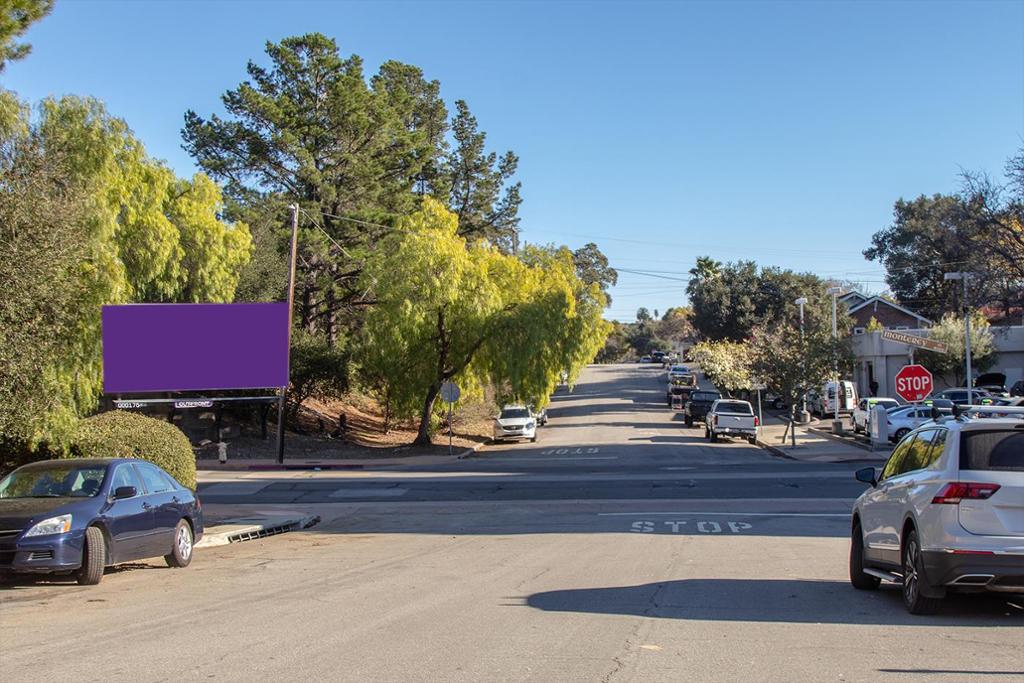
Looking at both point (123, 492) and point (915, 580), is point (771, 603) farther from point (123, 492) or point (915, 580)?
point (123, 492)

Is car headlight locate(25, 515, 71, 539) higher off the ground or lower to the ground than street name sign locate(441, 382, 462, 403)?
lower

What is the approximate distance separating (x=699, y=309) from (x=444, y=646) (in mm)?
76575

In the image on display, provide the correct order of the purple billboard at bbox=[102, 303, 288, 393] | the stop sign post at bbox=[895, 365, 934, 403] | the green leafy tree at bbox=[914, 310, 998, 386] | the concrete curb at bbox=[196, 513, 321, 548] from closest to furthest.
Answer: the concrete curb at bbox=[196, 513, 321, 548] → the stop sign post at bbox=[895, 365, 934, 403] → the purple billboard at bbox=[102, 303, 288, 393] → the green leafy tree at bbox=[914, 310, 998, 386]

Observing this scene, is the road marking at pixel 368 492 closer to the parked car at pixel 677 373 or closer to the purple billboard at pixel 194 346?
the purple billboard at pixel 194 346

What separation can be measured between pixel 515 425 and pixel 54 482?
34.2m

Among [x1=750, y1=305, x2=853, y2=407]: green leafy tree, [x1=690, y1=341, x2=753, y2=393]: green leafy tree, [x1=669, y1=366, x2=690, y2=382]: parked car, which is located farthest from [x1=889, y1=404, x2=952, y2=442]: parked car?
[x1=669, y1=366, x2=690, y2=382]: parked car

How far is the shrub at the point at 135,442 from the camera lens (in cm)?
1764

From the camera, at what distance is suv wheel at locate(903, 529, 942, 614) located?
8695mm

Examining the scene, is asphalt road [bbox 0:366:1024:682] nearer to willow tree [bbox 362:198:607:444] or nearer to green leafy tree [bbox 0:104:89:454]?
green leafy tree [bbox 0:104:89:454]

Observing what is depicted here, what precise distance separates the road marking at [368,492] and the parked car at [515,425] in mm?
19706

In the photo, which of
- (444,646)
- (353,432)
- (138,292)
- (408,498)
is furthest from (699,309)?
(444,646)

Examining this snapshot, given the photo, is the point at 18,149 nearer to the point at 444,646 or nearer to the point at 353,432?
the point at 444,646

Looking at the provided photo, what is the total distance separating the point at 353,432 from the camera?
4675cm

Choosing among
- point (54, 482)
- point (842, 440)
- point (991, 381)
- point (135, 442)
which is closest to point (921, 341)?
point (842, 440)
